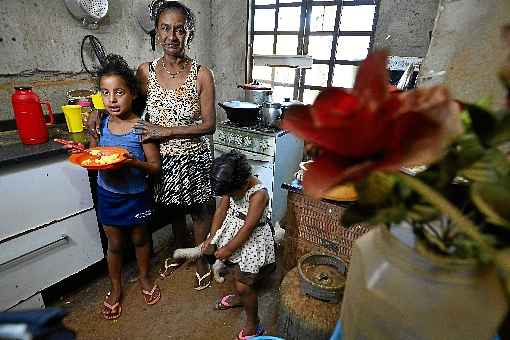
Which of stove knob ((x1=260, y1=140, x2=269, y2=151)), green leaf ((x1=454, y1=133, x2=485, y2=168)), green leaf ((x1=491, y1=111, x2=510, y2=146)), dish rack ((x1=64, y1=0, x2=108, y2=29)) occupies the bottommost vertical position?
stove knob ((x1=260, y1=140, x2=269, y2=151))

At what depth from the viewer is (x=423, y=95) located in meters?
0.28

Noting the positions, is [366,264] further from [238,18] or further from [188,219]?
[238,18]

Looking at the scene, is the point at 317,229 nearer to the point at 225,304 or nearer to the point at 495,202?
the point at 225,304

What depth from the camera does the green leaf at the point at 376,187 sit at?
297 mm

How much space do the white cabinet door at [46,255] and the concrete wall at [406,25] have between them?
8.63 ft

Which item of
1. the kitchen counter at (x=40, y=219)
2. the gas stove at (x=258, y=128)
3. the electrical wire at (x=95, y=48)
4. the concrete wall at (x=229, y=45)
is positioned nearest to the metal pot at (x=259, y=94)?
the gas stove at (x=258, y=128)

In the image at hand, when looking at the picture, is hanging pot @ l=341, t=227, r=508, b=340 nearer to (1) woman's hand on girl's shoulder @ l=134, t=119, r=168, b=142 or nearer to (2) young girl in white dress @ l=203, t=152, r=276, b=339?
(2) young girl in white dress @ l=203, t=152, r=276, b=339

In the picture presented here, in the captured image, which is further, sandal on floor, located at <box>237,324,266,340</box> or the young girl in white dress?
sandal on floor, located at <box>237,324,266,340</box>

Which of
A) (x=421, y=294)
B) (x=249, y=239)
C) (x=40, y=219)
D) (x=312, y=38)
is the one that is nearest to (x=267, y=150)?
(x=249, y=239)

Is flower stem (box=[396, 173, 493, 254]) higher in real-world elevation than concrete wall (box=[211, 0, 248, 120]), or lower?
lower

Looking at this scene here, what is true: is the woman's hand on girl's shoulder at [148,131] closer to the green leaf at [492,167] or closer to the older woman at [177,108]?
the older woman at [177,108]

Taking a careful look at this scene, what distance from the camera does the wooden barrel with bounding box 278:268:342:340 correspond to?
1115mm

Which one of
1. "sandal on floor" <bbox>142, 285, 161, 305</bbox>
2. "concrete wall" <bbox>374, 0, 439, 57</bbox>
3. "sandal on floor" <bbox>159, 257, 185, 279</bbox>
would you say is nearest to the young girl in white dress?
"sandal on floor" <bbox>142, 285, 161, 305</bbox>

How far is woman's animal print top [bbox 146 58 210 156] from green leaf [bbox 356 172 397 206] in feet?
5.23
